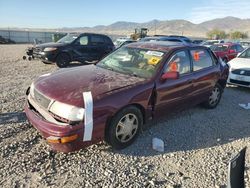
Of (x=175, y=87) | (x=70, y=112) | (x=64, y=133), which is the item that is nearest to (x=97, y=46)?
(x=175, y=87)

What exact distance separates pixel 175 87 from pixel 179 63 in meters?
0.50

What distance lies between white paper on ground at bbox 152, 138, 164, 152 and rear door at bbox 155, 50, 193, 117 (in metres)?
0.44

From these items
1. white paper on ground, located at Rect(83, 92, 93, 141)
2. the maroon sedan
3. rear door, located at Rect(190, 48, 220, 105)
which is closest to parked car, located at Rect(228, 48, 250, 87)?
rear door, located at Rect(190, 48, 220, 105)

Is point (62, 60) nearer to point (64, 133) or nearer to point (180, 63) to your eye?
point (180, 63)

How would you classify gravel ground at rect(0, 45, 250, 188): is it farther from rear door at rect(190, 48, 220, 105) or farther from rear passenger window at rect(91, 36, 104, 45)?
rear passenger window at rect(91, 36, 104, 45)

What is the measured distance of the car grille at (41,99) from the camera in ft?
11.8

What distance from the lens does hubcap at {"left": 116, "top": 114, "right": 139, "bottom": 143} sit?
151 inches

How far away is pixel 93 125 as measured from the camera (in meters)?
3.42

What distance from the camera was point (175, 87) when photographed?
4.63 metres

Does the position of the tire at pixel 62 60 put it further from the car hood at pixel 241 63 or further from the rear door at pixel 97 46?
the car hood at pixel 241 63

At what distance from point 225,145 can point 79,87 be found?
2.61 m

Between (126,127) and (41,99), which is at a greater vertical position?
(41,99)

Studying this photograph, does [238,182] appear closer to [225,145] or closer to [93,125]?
[93,125]

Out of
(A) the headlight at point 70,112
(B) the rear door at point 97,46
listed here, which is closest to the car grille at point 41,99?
(A) the headlight at point 70,112
